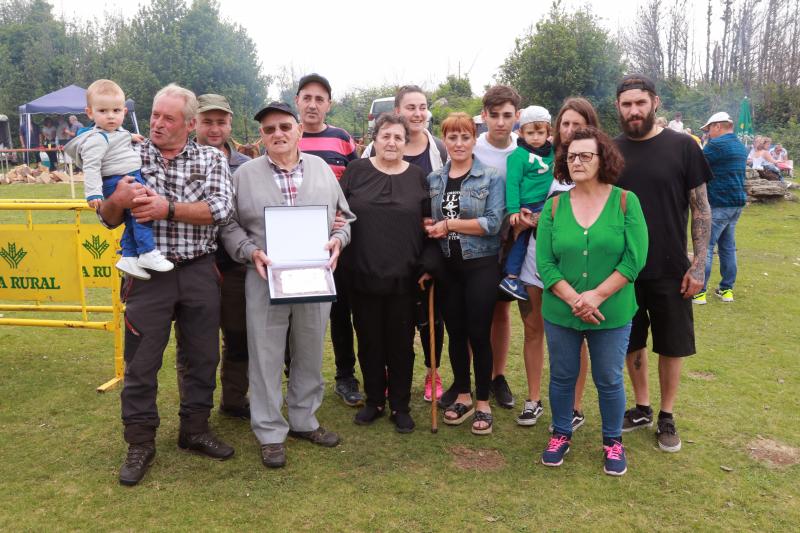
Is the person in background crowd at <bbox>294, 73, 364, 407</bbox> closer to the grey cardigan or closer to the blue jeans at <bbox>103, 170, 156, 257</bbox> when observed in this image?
the grey cardigan

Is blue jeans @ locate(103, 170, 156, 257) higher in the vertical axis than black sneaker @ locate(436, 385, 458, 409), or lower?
higher

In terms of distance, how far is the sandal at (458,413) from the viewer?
13.7 ft

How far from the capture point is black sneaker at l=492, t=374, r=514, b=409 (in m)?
4.47

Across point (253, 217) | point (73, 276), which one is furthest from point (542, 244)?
point (73, 276)

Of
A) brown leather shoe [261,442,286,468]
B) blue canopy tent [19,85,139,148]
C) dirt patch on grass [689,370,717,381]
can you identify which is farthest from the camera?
blue canopy tent [19,85,139,148]

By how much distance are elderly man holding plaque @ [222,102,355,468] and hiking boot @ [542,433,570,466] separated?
1.33 meters

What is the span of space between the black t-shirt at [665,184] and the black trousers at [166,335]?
256cm

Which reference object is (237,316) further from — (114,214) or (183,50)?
(183,50)

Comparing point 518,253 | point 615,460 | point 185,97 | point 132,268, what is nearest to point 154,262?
point 132,268

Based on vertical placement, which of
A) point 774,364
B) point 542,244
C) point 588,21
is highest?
point 588,21

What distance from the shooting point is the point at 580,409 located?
422 centimetres

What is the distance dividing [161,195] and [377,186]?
4.22ft

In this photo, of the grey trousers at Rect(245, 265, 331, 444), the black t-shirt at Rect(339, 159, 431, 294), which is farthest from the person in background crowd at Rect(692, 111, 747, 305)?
the grey trousers at Rect(245, 265, 331, 444)

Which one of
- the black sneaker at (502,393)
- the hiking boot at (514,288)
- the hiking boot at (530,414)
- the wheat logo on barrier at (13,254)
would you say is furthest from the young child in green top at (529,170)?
the wheat logo on barrier at (13,254)
